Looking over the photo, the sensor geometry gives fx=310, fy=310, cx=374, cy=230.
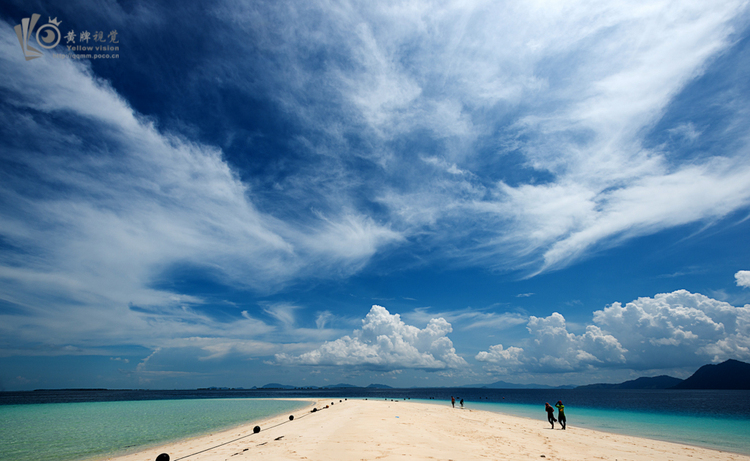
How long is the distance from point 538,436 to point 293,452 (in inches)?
865

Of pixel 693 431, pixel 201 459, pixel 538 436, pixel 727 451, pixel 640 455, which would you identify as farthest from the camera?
pixel 693 431

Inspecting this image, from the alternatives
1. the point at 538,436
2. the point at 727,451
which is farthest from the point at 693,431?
the point at 538,436

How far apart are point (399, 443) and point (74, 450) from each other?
88.1ft

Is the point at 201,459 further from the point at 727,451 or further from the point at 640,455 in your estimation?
the point at 727,451

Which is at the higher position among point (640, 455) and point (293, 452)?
point (293, 452)

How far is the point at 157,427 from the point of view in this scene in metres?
38.0

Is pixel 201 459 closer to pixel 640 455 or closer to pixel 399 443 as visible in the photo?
pixel 399 443

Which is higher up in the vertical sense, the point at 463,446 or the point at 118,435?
the point at 463,446

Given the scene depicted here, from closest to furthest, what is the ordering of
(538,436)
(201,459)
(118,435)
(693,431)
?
(201,459), (538,436), (118,435), (693,431)

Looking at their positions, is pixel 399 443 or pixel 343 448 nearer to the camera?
pixel 343 448

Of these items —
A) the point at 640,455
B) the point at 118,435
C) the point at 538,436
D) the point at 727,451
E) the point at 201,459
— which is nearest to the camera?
the point at 201,459

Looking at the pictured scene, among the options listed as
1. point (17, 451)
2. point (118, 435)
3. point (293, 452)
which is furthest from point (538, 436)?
point (17, 451)

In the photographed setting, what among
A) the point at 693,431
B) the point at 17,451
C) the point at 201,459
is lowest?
the point at 693,431

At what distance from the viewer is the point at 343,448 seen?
58.7 ft
